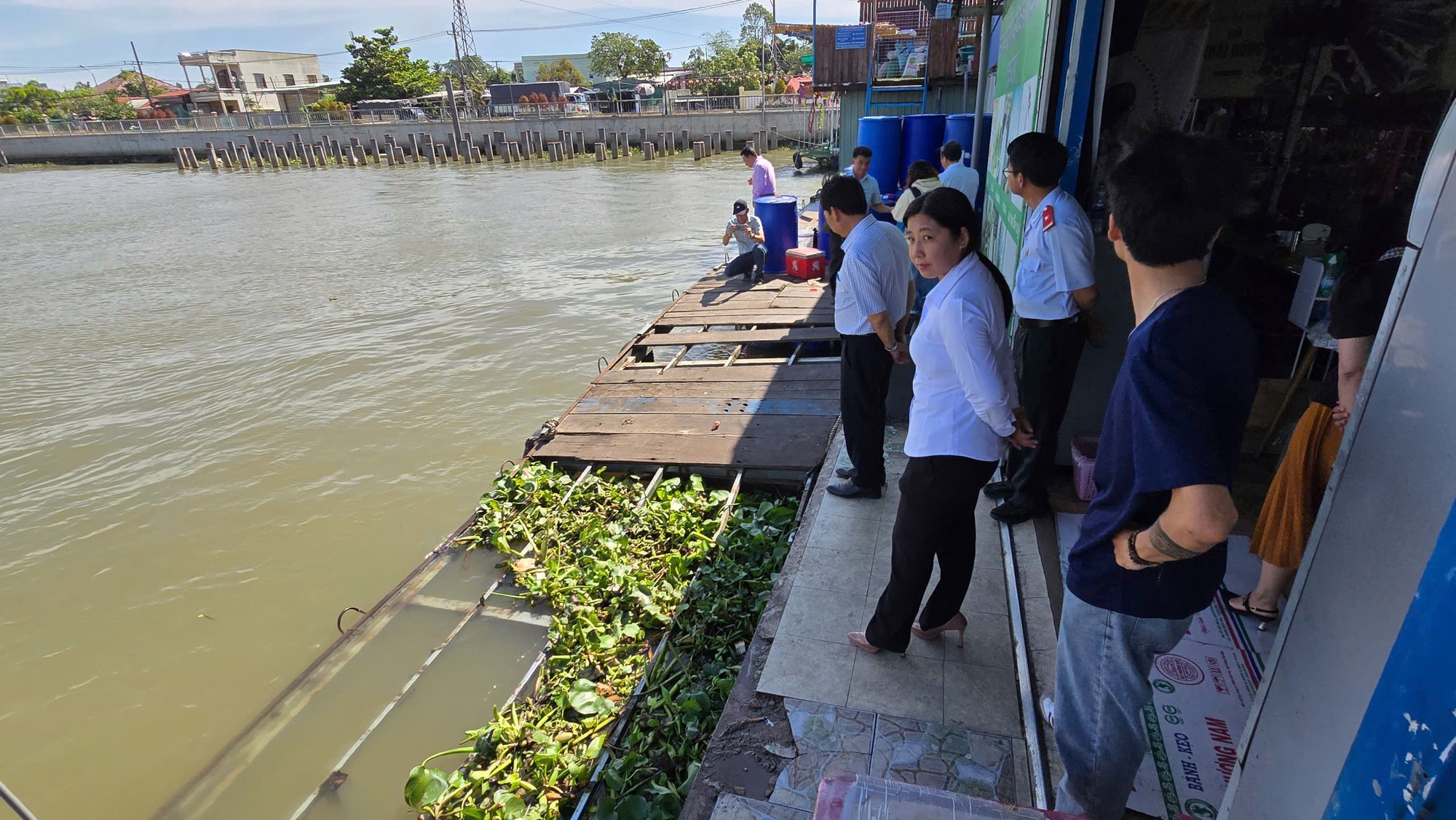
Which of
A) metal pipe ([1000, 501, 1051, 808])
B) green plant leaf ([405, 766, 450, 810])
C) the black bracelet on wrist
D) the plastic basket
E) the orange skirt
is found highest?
the black bracelet on wrist

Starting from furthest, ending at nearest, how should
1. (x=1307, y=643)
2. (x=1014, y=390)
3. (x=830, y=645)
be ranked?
(x=830, y=645)
(x=1014, y=390)
(x=1307, y=643)

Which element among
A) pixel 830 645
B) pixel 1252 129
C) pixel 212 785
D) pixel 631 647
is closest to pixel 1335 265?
pixel 1252 129

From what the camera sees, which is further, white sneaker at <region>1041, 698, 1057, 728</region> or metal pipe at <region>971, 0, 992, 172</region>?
metal pipe at <region>971, 0, 992, 172</region>

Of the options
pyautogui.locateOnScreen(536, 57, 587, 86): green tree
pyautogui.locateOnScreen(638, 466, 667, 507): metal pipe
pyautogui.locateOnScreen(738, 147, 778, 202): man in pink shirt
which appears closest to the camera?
pyautogui.locateOnScreen(638, 466, 667, 507): metal pipe

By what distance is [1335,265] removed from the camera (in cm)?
346

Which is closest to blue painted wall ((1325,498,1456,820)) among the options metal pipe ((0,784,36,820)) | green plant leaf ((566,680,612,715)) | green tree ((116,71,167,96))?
metal pipe ((0,784,36,820))

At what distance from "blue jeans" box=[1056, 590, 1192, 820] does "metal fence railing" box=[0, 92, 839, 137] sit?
36992mm

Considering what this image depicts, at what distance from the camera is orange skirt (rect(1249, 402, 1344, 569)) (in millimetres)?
2248

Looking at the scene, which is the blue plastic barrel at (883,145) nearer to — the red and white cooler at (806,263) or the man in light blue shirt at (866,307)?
the red and white cooler at (806,263)

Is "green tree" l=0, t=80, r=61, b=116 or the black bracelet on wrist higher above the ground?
"green tree" l=0, t=80, r=61, b=116

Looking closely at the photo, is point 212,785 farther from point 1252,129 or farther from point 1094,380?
point 1252,129

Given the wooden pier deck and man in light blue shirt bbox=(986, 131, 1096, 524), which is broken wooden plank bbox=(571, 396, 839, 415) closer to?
the wooden pier deck

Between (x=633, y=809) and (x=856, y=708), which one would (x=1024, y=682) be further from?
(x=633, y=809)

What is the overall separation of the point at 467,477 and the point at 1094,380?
209 inches
